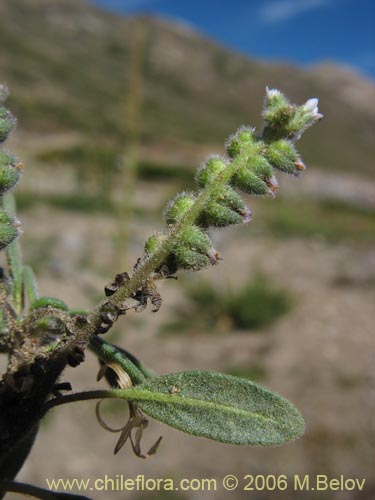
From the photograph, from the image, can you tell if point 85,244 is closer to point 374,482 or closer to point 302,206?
point 374,482

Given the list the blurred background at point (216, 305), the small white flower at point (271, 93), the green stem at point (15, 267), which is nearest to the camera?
the small white flower at point (271, 93)

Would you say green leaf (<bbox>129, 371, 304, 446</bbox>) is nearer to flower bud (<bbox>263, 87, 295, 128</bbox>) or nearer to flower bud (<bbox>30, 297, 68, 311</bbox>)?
flower bud (<bbox>30, 297, 68, 311</bbox>)

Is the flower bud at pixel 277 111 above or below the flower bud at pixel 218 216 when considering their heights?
above

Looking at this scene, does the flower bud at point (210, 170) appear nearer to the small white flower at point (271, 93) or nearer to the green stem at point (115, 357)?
the small white flower at point (271, 93)

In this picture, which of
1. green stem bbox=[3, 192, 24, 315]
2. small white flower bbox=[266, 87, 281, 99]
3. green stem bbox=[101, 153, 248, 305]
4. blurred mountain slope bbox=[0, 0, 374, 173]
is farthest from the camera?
blurred mountain slope bbox=[0, 0, 374, 173]

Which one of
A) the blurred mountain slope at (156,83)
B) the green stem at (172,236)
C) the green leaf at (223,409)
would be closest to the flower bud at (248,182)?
the green stem at (172,236)

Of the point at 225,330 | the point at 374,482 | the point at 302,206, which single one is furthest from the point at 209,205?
the point at 302,206

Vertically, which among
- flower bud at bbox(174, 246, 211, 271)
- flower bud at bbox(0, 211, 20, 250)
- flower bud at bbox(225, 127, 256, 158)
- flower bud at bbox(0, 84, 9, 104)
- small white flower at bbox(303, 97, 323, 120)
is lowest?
flower bud at bbox(0, 211, 20, 250)

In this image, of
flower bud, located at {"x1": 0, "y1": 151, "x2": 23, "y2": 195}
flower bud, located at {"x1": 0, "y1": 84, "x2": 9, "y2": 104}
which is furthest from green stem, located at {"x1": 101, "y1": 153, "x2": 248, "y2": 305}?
flower bud, located at {"x1": 0, "y1": 84, "x2": 9, "y2": 104}
